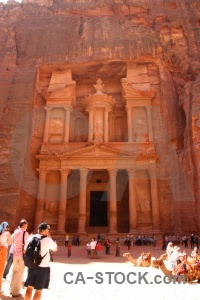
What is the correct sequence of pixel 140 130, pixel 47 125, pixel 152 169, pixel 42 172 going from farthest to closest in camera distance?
pixel 47 125 → pixel 140 130 → pixel 42 172 → pixel 152 169

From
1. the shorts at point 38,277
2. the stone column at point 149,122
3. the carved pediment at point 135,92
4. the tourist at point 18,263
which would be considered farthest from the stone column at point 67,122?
the shorts at point 38,277

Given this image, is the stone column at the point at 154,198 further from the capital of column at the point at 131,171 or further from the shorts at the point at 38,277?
the shorts at the point at 38,277

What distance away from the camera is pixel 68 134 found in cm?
2608

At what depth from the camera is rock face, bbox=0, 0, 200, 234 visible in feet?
73.5

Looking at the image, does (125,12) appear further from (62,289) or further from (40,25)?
(62,289)

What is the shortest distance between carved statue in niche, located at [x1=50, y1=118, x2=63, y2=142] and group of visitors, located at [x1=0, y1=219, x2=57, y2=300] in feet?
66.0

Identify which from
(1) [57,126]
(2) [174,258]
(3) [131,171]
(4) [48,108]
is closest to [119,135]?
(3) [131,171]

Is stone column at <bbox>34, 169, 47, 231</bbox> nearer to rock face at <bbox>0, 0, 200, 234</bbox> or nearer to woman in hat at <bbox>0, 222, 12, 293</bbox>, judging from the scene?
rock face at <bbox>0, 0, 200, 234</bbox>

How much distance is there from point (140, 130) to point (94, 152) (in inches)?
214

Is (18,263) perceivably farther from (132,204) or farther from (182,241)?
(132,204)

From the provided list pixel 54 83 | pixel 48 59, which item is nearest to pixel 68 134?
pixel 54 83

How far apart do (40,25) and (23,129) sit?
15.3m

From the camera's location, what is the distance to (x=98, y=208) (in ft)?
83.3

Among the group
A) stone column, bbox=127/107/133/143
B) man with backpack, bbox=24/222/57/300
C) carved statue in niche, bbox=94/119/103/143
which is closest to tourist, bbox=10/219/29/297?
man with backpack, bbox=24/222/57/300
